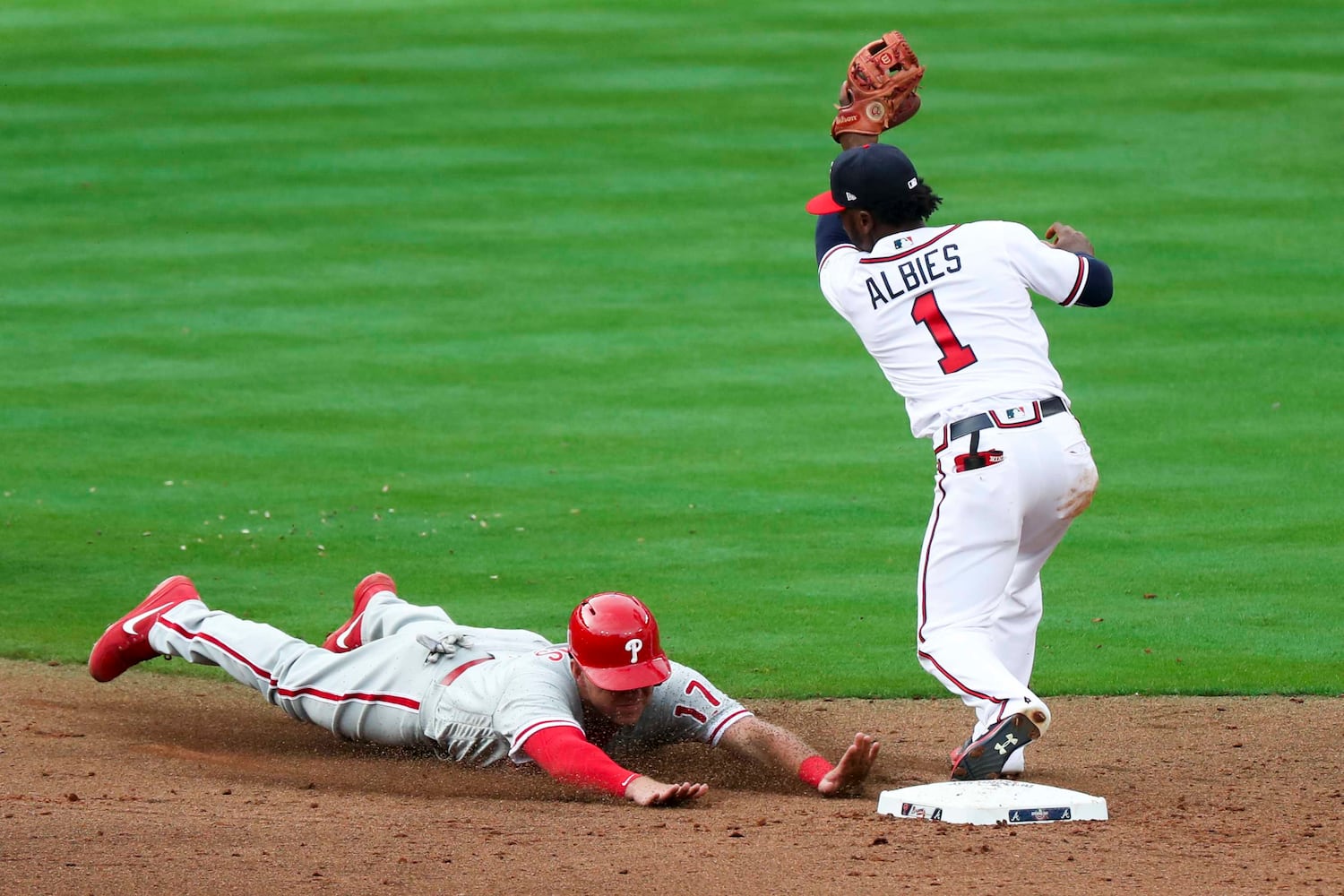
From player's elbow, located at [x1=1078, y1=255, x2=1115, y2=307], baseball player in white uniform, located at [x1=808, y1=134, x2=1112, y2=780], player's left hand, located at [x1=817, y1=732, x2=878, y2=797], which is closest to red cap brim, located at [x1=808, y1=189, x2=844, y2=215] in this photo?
baseball player in white uniform, located at [x1=808, y1=134, x2=1112, y2=780]

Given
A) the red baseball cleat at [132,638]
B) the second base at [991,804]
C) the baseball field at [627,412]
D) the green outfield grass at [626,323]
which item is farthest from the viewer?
the green outfield grass at [626,323]

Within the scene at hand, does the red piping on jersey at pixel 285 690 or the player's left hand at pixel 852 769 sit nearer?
the player's left hand at pixel 852 769

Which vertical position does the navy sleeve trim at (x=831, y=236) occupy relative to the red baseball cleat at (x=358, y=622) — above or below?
above

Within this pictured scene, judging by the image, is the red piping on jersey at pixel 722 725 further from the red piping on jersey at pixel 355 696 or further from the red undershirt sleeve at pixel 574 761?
the red piping on jersey at pixel 355 696

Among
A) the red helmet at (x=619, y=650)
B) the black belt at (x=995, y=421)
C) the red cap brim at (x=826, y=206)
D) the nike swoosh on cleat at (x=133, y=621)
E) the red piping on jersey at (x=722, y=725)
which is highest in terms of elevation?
the red cap brim at (x=826, y=206)

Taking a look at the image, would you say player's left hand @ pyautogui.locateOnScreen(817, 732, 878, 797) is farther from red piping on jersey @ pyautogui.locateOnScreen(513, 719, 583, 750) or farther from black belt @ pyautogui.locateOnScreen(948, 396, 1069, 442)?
black belt @ pyautogui.locateOnScreen(948, 396, 1069, 442)

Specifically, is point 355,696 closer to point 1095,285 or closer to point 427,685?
point 427,685

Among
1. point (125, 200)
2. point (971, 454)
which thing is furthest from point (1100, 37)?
point (971, 454)

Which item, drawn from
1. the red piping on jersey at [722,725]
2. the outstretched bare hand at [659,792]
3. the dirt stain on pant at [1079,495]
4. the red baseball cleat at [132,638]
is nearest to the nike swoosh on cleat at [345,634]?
the red baseball cleat at [132,638]
